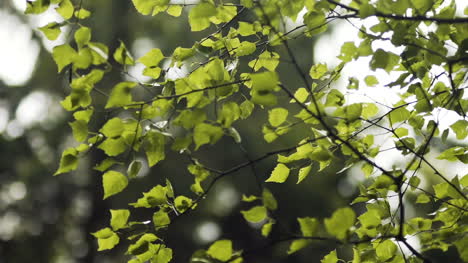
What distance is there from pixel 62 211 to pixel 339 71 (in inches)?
309

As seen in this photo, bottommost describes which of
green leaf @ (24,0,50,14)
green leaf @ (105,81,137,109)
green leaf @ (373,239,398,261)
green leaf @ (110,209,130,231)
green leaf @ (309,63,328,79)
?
green leaf @ (373,239,398,261)

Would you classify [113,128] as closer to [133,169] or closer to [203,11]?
[133,169]

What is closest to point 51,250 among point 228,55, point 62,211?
point 62,211

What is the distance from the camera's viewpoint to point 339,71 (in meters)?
1.36

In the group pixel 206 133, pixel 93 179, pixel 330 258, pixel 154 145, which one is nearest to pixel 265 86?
pixel 206 133

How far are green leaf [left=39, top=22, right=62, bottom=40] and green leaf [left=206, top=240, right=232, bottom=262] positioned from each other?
1.54ft

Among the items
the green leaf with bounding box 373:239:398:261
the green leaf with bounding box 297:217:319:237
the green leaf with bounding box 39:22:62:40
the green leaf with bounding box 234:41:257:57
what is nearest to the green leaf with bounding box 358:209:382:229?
the green leaf with bounding box 373:239:398:261

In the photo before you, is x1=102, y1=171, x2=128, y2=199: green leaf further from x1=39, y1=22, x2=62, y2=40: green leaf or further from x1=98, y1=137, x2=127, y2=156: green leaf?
x1=39, y1=22, x2=62, y2=40: green leaf

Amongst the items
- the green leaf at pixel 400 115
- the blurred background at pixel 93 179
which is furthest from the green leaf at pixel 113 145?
the blurred background at pixel 93 179

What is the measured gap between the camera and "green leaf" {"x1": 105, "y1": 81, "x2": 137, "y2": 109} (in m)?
0.93

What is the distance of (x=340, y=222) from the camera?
0.87 metres

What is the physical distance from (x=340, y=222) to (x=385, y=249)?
0.51m

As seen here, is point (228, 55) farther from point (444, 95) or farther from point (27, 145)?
point (27, 145)

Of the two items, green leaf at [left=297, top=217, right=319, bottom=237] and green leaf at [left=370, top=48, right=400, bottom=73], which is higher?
green leaf at [left=370, top=48, right=400, bottom=73]
